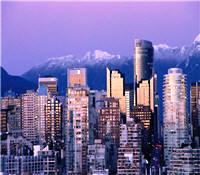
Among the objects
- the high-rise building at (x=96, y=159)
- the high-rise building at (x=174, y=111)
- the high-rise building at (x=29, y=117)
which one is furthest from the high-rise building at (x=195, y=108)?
the high-rise building at (x=29, y=117)

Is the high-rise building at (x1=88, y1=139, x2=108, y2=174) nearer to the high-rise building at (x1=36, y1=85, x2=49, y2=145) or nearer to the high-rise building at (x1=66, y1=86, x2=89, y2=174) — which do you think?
the high-rise building at (x1=66, y1=86, x2=89, y2=174)

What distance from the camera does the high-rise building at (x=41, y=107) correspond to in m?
4.79

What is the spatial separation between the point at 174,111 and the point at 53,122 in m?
0.82

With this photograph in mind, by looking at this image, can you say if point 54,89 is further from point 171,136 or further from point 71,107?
point 171,136

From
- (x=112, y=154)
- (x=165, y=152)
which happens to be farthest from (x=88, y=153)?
(x=165, y=152)

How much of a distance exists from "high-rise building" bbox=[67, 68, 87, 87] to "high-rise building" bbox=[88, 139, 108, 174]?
0.42 meters

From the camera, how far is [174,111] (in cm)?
494

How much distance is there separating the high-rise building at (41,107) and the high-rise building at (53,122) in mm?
35

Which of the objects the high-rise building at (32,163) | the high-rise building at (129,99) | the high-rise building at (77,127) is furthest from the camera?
the high-rise building at (129,99)

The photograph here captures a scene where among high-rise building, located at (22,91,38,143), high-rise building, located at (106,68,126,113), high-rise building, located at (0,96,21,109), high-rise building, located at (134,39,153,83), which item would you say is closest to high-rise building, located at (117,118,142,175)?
high-rise building, located at (106,68,126,113)

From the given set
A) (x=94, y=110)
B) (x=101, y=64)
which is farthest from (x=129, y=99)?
(x=101, y=64)

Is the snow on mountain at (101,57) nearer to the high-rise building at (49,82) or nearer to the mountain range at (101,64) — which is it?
the mountain range at (101,64)

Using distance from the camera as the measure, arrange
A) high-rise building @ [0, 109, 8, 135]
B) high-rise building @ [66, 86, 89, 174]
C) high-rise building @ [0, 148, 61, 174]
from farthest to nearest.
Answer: high-rise building @ [66, 86, 89, 174] < high-rise building @ [0, 109, 8, 135] < high-rise building @ [0, 148, 61, 174]

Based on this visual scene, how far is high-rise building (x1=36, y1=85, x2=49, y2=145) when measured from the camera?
4790 mm
